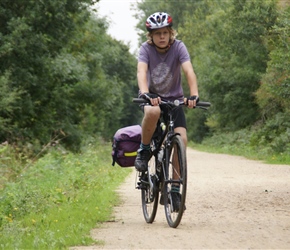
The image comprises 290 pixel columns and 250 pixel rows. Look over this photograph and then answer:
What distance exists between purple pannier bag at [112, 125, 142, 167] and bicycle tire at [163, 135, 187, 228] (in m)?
0.69

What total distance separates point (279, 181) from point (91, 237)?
7768 mm

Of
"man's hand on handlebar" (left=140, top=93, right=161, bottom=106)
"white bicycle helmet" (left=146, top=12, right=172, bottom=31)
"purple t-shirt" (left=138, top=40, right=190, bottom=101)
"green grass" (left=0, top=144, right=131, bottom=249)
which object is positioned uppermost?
"white bicycle helmet" (left=146, top=12, right=172, bottom=31)

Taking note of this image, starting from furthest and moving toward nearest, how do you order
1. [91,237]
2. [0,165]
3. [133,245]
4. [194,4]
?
1. [194,4]
2. [0,165]
3. [91,237]
4. [133,245]

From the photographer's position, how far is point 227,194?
11.1 metres

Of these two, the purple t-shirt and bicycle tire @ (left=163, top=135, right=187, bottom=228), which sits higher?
the purple t-shirt

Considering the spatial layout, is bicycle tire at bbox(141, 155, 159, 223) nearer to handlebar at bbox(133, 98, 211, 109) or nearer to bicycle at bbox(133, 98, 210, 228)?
bicycle at bbox(133, 98, 210, 228)

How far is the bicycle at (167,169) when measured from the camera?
731 cm

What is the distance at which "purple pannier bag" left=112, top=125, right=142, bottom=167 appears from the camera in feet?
26.9

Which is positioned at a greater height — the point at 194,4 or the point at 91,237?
the point at 194,4

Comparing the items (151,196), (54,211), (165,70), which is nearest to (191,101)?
(165,70)

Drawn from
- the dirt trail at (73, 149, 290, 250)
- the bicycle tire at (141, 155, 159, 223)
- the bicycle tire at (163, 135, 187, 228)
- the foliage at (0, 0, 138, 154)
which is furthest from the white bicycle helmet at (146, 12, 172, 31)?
the foliage at (0, 0, 138, 154)

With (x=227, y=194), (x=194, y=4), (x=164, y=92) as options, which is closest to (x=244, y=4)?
(x=227, y=194)

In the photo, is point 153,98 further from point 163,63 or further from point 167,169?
point 167,169

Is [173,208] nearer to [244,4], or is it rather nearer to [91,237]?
[91,237]
